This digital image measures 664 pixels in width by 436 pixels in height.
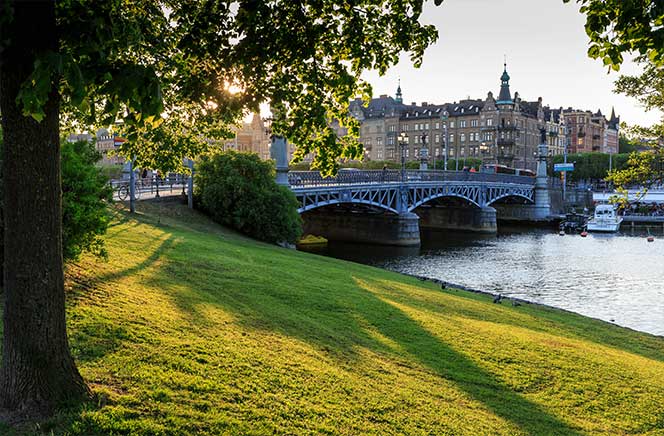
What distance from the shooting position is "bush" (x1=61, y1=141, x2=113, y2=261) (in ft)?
34.7

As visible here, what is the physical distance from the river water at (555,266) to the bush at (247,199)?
917 centimetres

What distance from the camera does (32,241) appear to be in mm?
5855

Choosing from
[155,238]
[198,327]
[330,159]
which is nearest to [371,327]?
[198,327]

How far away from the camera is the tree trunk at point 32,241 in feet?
18.4

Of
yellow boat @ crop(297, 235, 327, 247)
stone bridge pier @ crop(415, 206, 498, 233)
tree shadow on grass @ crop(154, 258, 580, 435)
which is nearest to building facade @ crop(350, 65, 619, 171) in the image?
stone bridge pier @ crop(415, 206, 498, 233)

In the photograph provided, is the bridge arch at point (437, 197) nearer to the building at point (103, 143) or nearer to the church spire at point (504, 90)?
the building at point (103, 143)

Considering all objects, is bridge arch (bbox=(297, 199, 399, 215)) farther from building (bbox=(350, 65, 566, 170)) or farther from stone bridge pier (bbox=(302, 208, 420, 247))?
building (bbox=(350, 65, 566, 170))

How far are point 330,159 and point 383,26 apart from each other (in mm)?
1906

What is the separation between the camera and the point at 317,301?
13.7 m

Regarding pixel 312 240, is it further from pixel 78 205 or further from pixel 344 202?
pixel 78 205

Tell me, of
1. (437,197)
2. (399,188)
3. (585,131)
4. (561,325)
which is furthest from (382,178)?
(585,131)

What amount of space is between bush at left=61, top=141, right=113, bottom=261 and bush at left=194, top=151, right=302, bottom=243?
22.6 meters

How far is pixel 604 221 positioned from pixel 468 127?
64838mm

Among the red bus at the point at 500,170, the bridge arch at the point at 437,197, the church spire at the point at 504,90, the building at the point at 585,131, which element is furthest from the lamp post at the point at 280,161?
the building at the point at 585,131
